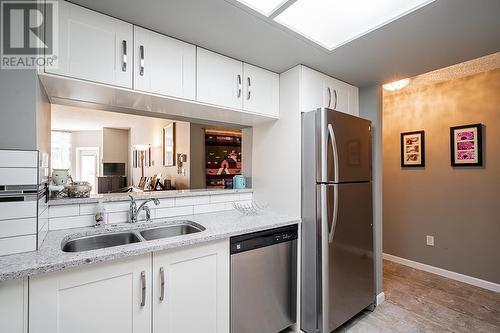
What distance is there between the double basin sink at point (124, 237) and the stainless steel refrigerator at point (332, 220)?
2.99 feet

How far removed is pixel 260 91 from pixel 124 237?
157 cm

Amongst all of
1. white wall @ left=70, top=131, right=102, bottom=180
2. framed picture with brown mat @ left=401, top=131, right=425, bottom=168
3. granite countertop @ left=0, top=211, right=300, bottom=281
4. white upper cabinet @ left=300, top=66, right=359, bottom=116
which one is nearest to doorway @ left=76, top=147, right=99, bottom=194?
white wall @ left=70, top=131, right=102, bottom=180

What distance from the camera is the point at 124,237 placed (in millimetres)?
1602

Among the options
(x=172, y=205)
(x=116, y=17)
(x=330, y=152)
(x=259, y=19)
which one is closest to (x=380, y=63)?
(x=330, y=152)

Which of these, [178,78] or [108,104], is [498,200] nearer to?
[178,78]

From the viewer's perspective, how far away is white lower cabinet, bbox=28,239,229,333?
3.39 ft

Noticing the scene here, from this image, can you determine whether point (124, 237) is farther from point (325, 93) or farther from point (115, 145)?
point (115, 145)

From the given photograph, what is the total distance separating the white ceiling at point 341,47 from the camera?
131 centimetres

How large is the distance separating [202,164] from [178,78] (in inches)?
57.8

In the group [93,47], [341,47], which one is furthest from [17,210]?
[341,47]

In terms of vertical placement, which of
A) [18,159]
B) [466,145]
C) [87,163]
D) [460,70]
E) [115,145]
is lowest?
[18,159]

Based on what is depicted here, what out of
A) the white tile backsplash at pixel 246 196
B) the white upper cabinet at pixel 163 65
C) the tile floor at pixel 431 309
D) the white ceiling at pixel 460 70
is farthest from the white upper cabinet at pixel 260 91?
the tile floor at pixel 431 309

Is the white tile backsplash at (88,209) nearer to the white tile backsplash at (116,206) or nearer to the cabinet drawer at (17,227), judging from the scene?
the white tile backsplash at (116,206)

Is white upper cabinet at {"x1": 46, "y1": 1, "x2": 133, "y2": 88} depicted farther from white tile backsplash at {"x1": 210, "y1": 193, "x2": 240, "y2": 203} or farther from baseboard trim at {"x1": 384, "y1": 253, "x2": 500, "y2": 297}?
baseboard trim at {"x1": 384, "y1": 253, "x2": 500, "y2": 297}
